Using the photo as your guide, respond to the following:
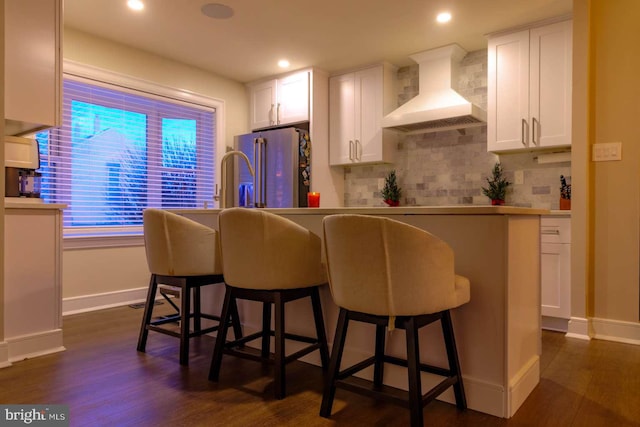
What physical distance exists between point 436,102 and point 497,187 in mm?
968

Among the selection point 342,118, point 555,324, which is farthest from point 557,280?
point 342,118

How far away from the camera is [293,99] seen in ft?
15.8

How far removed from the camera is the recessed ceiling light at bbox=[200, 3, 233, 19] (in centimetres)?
334

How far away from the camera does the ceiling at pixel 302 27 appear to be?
3.34 meters

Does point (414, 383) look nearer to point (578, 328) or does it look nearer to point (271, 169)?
point (578, 328)

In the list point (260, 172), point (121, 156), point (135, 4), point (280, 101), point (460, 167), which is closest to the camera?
point (135, 4)

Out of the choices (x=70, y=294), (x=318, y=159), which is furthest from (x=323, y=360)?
(x=318, y=159)

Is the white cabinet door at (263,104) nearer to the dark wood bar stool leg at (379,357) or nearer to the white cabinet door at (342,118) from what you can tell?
the white cabinet door at (342,118)

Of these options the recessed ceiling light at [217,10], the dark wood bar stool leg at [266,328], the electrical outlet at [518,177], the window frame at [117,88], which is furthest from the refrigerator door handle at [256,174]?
the electrical outlet at [518,177]

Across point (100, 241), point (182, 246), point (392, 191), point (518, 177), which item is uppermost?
point (518, 177)

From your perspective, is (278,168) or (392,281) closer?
(392,281)

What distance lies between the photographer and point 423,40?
3.98 metres

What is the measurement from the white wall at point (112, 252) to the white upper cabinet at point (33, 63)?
1168mm

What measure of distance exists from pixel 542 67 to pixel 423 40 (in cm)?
106
